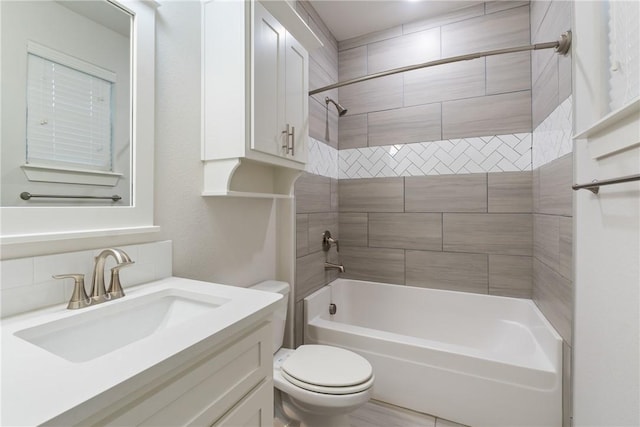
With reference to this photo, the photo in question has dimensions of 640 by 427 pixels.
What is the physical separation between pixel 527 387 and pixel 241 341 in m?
1.48

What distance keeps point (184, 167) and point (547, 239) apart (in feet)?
6.67

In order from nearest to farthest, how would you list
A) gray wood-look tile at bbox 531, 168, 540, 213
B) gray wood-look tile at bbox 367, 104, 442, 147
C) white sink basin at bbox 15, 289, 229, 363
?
1. white sink basin at bbox 15, 289, 229, 363
2. gray wood-look tile at bbox 531, 168, 540, 213
3. gray wood-look tile at bbox 367, 104, 442, 147

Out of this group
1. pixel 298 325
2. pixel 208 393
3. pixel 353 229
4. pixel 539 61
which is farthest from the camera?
pixel 353 229

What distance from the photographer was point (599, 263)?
1.04 metres

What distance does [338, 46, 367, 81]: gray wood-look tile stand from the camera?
256cm

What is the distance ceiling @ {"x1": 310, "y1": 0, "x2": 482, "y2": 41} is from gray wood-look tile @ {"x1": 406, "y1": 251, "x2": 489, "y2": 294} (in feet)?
→ 6.34

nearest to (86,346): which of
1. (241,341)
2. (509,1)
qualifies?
(241,341)

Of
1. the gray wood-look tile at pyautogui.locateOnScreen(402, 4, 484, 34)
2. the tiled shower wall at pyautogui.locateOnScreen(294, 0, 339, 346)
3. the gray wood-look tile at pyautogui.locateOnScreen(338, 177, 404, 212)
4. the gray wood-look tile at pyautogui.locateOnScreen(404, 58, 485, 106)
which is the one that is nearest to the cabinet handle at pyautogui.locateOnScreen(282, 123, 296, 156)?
the tiled shower wall at pyautogui.locateOnScreen(294, 0, 339, 346)

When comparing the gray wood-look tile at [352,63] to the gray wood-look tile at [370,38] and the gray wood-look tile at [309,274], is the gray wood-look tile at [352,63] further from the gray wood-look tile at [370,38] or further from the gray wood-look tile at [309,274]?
the gray wood-look tile at [309,274]

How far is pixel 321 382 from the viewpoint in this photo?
4.05 ft

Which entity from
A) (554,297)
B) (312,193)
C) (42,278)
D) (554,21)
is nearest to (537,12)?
(554,21)

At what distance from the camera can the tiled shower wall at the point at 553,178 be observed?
1333 mm

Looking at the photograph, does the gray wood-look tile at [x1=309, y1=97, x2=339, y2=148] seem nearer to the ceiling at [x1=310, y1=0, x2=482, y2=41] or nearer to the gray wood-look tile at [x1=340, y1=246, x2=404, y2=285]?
the ceiling at [x1=310, y1=0, x2=482, y2=41]

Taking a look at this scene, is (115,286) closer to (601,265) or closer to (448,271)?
(601,265)
